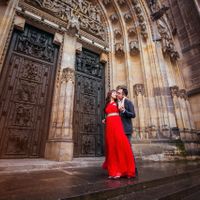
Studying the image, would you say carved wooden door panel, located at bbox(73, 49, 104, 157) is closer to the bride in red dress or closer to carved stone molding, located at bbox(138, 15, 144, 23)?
the bride in red dress

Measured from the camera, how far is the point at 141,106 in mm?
5152

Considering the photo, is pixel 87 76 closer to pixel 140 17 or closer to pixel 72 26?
pixel 72 26

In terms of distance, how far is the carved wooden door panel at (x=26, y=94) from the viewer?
11.4 ft

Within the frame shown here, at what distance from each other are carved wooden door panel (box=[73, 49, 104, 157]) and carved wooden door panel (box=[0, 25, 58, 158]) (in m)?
0.94

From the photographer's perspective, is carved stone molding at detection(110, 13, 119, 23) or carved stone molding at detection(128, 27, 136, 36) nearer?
carved stone molding at detection(128, 27, 136, 36)

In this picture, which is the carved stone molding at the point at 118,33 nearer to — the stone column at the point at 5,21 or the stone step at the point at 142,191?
the stone column at the point at 5,21

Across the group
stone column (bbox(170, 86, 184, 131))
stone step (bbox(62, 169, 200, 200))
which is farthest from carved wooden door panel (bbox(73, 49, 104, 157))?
stone step (bbox(62, 169, 200, 200))

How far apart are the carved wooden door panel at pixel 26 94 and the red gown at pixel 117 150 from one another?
2.38m

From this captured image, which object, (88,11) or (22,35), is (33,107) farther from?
(88,11)

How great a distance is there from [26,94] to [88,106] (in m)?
1.96

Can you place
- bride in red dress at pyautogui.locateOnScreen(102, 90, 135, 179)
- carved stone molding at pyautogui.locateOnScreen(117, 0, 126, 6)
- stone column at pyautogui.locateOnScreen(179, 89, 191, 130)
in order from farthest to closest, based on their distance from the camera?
carved stone molding at pyautogui.locateOnScreen(117, 0, 126, 6)
stone column at pyautogui.locateOnScreen(179, 89, 191, 130)
bride in red dress at pyautogui.locateOnScreen(102, 90, 135, 179)

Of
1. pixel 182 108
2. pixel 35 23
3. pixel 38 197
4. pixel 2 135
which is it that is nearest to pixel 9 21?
pixel 35 23

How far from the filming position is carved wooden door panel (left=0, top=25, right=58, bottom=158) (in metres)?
3.48

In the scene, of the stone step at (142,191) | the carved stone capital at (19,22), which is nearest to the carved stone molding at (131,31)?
the carved stone capital at (19,22)
